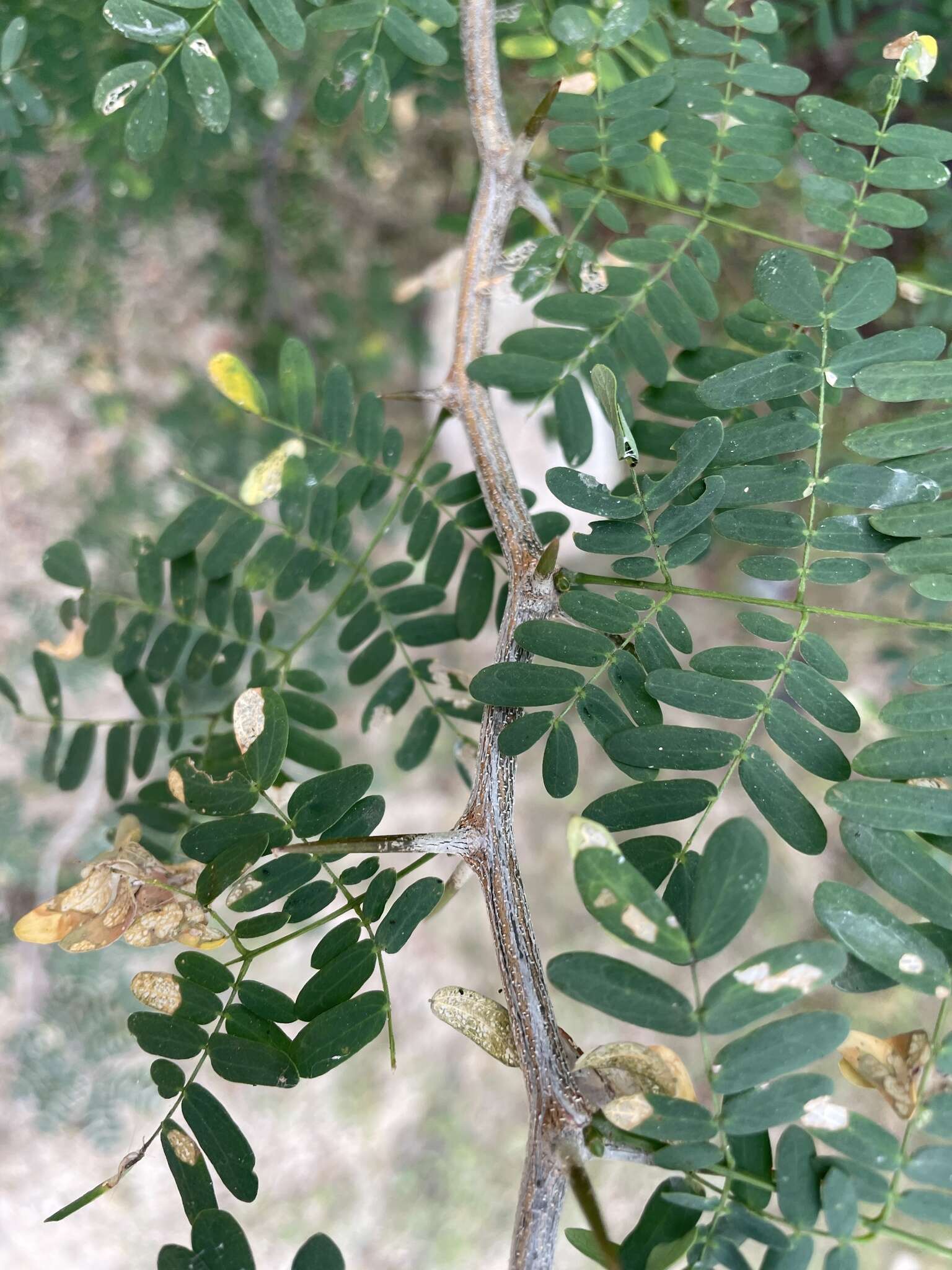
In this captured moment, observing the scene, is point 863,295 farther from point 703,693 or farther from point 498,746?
point 498,746

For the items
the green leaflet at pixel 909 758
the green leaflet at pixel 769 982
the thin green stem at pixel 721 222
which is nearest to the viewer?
the green leaflet at pixel 769 982

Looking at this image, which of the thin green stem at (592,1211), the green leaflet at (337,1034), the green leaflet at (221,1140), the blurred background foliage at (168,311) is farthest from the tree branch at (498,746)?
the blurred background foliage at (168,311)

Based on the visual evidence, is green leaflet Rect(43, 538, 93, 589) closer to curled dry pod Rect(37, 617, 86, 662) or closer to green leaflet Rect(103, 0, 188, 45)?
curled dry pod Rect(37, 617, 86, 662)

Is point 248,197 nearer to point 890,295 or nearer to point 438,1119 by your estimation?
point 890,295

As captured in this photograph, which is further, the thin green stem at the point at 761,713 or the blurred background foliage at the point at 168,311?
the blurred background foliage at the point at 168,311

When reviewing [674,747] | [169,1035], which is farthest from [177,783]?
[674,747]

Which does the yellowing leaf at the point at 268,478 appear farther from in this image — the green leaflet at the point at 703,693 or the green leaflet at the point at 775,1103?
the green leaflet at the point at 775,1103
